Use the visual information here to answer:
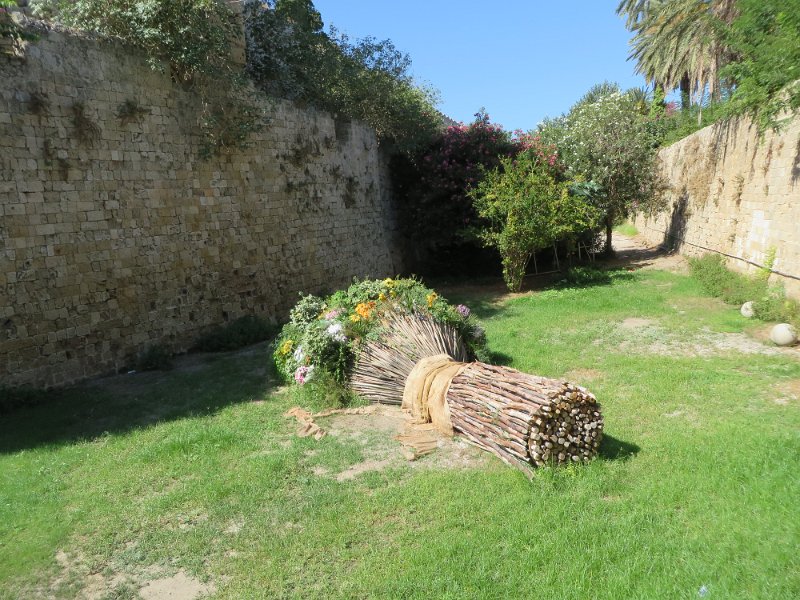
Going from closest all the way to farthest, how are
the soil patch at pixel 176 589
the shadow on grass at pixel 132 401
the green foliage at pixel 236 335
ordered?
1. the soil patch at pixel 176 589
2. the shadow on grass at pixel 132 401
3. the green foliage at pixel 236 335

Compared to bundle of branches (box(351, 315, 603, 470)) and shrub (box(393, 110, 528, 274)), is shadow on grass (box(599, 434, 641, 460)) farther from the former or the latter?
shrub (box(393, 110, 528, 274))

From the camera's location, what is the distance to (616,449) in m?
4.50

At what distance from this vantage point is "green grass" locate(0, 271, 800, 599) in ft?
10.00

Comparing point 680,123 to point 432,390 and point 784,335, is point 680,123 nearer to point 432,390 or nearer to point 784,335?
point 784,335

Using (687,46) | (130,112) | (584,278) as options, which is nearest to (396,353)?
(130,112)

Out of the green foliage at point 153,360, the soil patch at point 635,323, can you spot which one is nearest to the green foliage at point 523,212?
the soil patch at point 635,323

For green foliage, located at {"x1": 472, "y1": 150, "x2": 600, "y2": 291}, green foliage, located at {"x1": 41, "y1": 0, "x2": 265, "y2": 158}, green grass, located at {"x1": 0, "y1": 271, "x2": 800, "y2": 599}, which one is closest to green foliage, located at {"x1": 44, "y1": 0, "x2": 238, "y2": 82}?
green foliage, located at {"x1": 41, "y1": 0, "x2": 265, "y2": 158}

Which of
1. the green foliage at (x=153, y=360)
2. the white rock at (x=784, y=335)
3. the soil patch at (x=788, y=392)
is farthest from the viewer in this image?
the green foliage at (x=153, y=360)

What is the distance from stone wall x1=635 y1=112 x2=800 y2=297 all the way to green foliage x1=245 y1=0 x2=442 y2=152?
7.14 m

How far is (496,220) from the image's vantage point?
43.2 feet

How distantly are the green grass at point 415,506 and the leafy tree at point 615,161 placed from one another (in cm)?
984

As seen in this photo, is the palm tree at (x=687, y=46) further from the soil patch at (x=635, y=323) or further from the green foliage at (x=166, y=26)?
the green foliage at (x=166, y=26)

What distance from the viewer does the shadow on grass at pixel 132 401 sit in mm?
5887

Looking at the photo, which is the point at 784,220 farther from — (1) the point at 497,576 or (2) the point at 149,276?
(2) the point at 149,276
